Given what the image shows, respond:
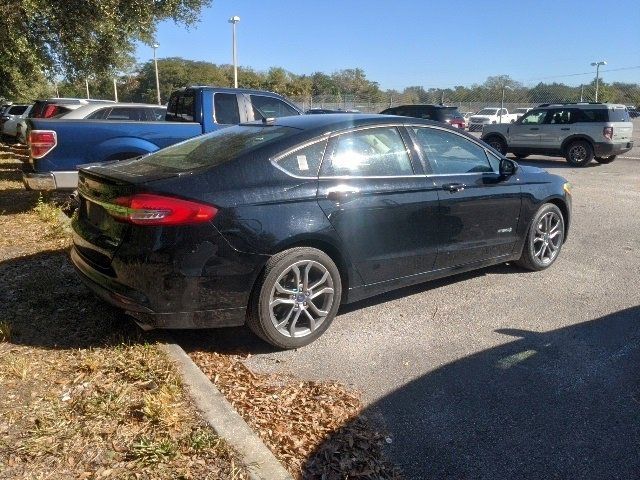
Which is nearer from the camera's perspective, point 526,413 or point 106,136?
point 526,413

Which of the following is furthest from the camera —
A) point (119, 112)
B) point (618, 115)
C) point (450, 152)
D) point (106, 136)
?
point (618, 115)

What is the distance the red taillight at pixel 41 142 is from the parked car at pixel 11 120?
13.8 m

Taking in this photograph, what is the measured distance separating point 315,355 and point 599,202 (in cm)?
819

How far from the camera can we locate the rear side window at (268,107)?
9117 mm

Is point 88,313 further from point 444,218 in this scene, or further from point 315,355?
point 444,218

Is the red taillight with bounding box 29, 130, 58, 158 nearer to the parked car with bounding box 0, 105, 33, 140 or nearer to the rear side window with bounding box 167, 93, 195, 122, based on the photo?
the rear side window with bounding box 167, 93, 195, 122

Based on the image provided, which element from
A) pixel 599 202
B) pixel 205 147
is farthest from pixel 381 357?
pixel 599 202

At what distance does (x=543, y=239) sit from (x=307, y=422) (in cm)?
376

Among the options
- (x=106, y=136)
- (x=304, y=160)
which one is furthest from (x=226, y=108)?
(x=304, y=160)

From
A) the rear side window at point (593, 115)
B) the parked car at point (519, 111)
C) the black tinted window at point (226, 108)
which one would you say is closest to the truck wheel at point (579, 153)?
the rear side window at point (593, 115)

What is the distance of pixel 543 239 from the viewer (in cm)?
585

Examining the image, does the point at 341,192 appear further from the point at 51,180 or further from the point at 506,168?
the point at 51,180

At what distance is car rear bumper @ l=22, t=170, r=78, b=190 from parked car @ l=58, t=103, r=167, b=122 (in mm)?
2668

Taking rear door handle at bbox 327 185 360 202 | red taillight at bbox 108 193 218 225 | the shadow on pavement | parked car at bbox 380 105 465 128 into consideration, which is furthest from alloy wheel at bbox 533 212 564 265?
parked car at bbox 380 105 465 128
